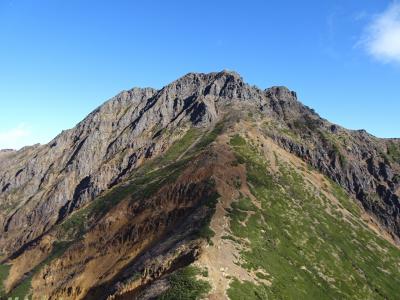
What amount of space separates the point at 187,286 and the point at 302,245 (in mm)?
56223

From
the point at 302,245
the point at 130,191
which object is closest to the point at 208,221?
the point at 302,245

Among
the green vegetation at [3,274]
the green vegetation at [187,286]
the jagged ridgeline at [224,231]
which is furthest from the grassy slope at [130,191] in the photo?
the green vegetation at [187,286]

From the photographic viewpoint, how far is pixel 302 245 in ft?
383

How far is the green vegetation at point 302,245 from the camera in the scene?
90513 mm

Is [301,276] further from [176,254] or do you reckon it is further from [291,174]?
[291,174]

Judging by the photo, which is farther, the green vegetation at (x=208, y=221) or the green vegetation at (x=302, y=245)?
the green vegetation at (x=208, y=221)

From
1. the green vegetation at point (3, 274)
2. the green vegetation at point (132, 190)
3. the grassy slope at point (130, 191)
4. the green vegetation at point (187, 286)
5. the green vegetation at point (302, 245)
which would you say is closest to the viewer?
the green vegetation at point (187, 286)

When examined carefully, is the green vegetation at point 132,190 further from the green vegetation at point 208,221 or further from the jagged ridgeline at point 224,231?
the green vegetation at point 208,221

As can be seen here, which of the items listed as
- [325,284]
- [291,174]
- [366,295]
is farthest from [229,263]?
[291,174]

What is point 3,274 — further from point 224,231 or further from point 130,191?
point 224,231

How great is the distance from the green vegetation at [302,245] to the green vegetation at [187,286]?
4.70 meters

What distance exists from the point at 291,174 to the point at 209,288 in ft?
327

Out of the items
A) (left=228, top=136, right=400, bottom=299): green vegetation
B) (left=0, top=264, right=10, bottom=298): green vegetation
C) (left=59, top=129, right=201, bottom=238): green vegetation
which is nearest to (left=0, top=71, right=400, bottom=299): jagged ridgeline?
(left=228, top=136, right=400, bottom=299): green vegetation

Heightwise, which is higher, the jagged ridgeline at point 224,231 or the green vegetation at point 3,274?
the jagged ridgeline at point 224,231
